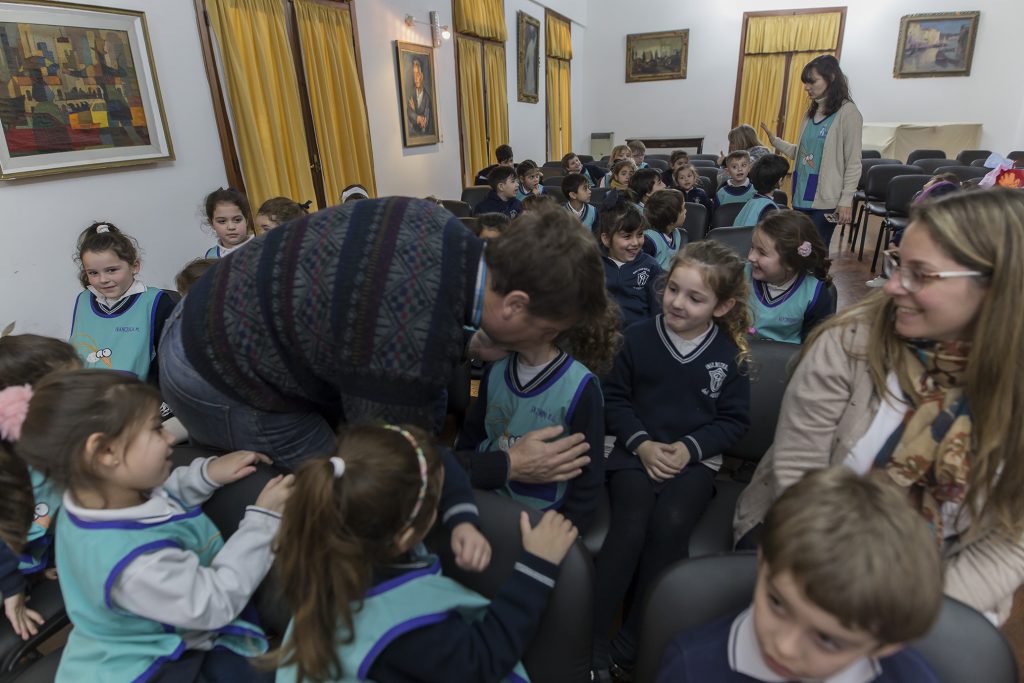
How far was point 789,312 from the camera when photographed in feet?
7.30

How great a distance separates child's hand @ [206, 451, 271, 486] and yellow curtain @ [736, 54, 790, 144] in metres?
11.7

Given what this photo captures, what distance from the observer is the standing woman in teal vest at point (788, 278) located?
2141 mm

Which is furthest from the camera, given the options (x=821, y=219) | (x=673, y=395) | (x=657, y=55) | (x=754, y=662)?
(x=657, y=55)

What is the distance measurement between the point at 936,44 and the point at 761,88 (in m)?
2.83

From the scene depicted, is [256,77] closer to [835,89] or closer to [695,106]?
[835,89]

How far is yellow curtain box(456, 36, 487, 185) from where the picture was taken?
740 centimetres

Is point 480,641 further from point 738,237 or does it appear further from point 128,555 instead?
point 738,237

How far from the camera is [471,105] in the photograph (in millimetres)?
7695

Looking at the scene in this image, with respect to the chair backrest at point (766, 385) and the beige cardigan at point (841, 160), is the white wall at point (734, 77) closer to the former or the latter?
the beige cardigan at point (841, 160)

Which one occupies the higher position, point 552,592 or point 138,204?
point 138,204

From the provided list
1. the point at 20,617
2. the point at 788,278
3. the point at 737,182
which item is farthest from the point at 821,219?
the point at 20,617

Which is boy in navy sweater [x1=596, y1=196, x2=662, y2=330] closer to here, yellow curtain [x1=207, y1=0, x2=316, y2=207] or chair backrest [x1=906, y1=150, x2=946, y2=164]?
yellow curtain [x1=207, y1=0, x2=316, y2=207]

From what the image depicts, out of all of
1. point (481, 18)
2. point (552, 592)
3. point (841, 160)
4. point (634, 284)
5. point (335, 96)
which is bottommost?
point (552, 592)

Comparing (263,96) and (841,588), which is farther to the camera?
(263,96)
